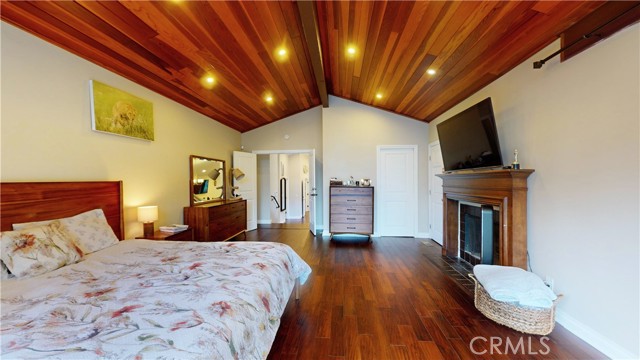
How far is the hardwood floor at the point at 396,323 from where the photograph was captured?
67.0 inches

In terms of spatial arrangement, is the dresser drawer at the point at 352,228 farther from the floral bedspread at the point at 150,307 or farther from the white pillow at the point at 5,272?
the white pillow at the point at 5,272

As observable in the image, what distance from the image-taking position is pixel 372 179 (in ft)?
16.6

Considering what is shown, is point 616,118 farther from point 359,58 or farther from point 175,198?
point 175,198

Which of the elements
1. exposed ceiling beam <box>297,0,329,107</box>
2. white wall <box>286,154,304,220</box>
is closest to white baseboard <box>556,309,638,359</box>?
exposed ceiling beam <box>297,0,329,107</box>

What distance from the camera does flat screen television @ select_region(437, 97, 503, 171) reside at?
250 cm

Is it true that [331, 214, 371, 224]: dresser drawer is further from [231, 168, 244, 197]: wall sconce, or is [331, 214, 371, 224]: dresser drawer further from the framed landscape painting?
the framed landscape painting

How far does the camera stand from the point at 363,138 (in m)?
5.06

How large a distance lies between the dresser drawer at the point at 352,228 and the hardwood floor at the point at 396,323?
1326mm

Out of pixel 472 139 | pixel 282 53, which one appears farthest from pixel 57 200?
pixel 472 139

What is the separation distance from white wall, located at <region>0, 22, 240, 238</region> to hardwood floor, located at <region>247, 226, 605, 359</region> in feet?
7.89

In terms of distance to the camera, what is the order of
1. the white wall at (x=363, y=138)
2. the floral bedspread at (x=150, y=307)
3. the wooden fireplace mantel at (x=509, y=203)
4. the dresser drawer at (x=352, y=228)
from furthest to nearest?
the white wall at (x=363, y=138), the dresser drawer at (x=352, y=228), the wooden fireplace mantel at (x=509, y=203), the floral bedspread at (x=150, y=307)

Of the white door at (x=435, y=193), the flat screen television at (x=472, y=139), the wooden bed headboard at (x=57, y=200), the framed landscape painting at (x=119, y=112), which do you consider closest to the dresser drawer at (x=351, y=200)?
Answer: the white door at (x=435, y=193)

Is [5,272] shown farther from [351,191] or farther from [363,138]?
[363,138]

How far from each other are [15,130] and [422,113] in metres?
5.16
